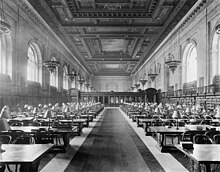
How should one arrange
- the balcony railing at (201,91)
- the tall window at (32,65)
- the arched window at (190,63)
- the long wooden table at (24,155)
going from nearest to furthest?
the long wooden table at (24,155) < the balcony railing at (201,91) < the tall window at (32,65) < the arched window at (190,63)

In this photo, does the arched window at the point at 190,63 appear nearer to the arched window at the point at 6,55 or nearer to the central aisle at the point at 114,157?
the arched window at the point at 6,55

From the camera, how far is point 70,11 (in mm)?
15281

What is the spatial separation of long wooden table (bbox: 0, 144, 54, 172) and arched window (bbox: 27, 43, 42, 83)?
15247 mm

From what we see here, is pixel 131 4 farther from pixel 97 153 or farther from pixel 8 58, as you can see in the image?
pixel 97 153

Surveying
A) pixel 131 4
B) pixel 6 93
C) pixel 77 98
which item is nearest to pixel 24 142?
pixel 6 93

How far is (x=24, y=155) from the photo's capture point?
11.5 ft

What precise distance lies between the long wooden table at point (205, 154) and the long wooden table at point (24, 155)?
2.10 m

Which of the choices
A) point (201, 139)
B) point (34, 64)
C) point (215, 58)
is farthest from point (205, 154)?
point (34, 64)

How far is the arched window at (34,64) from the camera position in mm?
18734

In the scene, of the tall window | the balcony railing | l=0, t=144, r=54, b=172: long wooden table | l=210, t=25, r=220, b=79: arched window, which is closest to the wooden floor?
l=0, t=144, r=54, b=172: long wooden table

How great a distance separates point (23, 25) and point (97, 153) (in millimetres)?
11505

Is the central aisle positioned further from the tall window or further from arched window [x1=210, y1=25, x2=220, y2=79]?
the tall window

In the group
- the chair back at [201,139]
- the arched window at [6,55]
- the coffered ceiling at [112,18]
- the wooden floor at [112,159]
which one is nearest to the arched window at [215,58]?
the coffered ceiling at [112,18]

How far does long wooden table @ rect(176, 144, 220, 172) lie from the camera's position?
3219 millimetres
